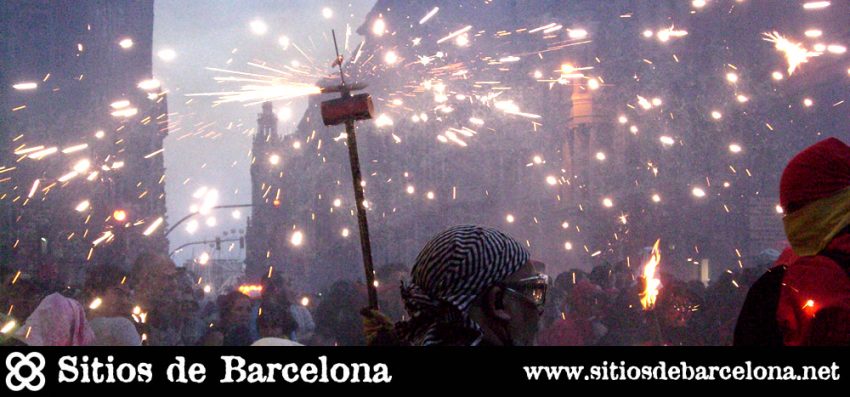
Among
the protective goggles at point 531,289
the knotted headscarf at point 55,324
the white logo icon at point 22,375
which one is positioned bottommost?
the white logo icon at point 22,375

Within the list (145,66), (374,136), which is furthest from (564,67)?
(145,66)

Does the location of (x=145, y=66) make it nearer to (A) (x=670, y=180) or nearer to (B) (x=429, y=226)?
(B) (x=429, y=226)

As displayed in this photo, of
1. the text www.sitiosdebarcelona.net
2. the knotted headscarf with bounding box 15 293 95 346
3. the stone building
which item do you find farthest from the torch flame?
the stone building

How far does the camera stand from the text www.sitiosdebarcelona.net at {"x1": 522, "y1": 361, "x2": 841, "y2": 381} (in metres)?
2.01

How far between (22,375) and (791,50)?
35.5 metres

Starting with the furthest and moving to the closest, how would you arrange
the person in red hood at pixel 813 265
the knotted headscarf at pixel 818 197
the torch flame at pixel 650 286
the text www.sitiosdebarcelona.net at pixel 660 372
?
the torch flame at pixel 650 286 → the knotted headscarf at pixel 818 197 → the person in red hood at pixel 813 265 → the text www.sitiosdebarcelona.net at pixel 660 372

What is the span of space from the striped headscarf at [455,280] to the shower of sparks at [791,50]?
3046 centimetres

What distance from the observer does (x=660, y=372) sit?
2.05 m

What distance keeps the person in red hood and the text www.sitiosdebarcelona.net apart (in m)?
0.57

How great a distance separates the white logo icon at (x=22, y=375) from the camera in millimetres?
2033

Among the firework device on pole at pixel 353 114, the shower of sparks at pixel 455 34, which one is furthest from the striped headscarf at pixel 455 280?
the shower of sparks at pixel 455 34

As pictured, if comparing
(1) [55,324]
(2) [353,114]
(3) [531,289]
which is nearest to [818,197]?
(3) [531,289]

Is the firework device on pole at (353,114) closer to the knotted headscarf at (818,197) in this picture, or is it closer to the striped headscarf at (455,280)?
the striped headscarf at (455,280)

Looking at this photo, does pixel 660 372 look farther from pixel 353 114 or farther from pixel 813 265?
pixel 353 114
